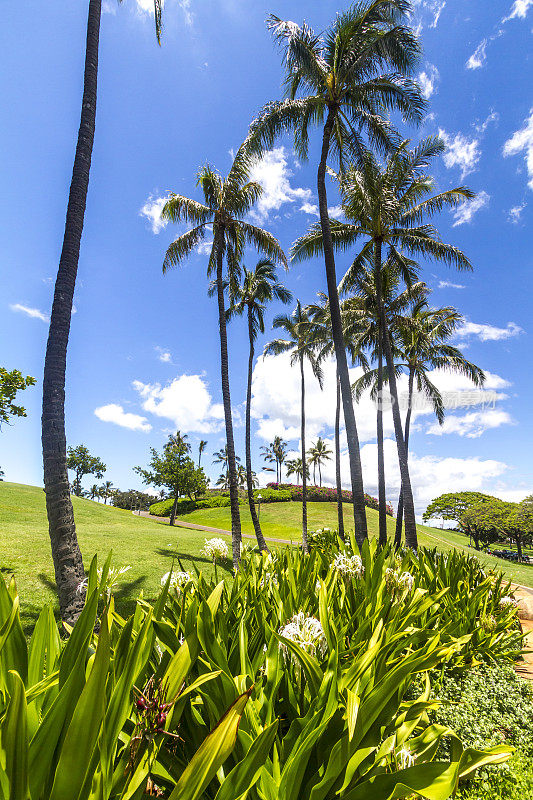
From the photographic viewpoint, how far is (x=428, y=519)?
45.9 meters

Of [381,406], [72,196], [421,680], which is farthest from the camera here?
[381,406]

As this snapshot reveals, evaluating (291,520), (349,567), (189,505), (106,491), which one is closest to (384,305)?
(349,567)

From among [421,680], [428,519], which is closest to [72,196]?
[421,680]

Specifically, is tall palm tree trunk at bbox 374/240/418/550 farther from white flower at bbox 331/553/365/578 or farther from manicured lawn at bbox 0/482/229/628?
white flower at bbox 331/553/365/578

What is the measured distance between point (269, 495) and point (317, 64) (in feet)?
131

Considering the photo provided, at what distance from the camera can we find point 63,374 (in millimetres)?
4824

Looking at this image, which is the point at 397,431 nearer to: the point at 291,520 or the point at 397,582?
the point at 397,582

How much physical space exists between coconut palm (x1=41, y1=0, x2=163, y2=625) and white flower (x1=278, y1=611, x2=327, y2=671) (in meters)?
3.29

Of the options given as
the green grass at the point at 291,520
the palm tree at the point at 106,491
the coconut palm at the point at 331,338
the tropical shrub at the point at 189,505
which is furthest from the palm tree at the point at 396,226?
the palm tree at the point at 106,491

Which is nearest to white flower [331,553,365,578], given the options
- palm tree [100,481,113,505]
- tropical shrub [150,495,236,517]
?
tropical shrub [150,495,236,517]

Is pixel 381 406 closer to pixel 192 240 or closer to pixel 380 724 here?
pixel 192 240

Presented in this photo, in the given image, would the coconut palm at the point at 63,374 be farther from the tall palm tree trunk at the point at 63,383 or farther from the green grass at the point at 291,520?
the green grass at the point at 291,520

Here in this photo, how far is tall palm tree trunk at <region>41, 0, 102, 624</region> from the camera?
4402 millimetres

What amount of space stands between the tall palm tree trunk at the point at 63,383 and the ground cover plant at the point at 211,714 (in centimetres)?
225
